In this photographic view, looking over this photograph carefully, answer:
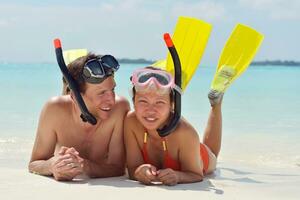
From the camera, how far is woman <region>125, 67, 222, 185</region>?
350cm

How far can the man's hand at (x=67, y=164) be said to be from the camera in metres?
3.47

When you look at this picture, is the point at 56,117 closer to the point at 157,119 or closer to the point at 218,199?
the point at 157,119

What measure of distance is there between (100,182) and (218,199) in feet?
2.62

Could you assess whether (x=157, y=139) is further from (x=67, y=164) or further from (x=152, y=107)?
(x=67, y=164)

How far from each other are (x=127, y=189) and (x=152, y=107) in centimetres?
52

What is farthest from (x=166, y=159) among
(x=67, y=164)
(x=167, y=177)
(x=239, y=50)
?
(x=239, y=50)

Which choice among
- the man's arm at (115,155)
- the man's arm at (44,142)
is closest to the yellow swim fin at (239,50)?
the man's arm at (115,155)

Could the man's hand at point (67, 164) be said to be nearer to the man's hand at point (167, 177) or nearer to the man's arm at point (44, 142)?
the man's arm at point (44, 142)

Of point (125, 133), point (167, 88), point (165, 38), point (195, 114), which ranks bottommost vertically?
point (195, 114)

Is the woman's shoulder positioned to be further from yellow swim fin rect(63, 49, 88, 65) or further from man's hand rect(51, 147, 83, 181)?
yellow swim fin rect(63, 49, 88, 65)

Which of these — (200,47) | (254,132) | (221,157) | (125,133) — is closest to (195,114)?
→ (254,132)

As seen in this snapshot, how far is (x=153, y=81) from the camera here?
11.4 feet

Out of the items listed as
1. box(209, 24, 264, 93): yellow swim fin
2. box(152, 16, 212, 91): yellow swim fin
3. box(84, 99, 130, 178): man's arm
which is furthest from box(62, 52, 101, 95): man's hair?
box(209, 24, 264, 93): yellow swim fin

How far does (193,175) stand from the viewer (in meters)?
3.69
